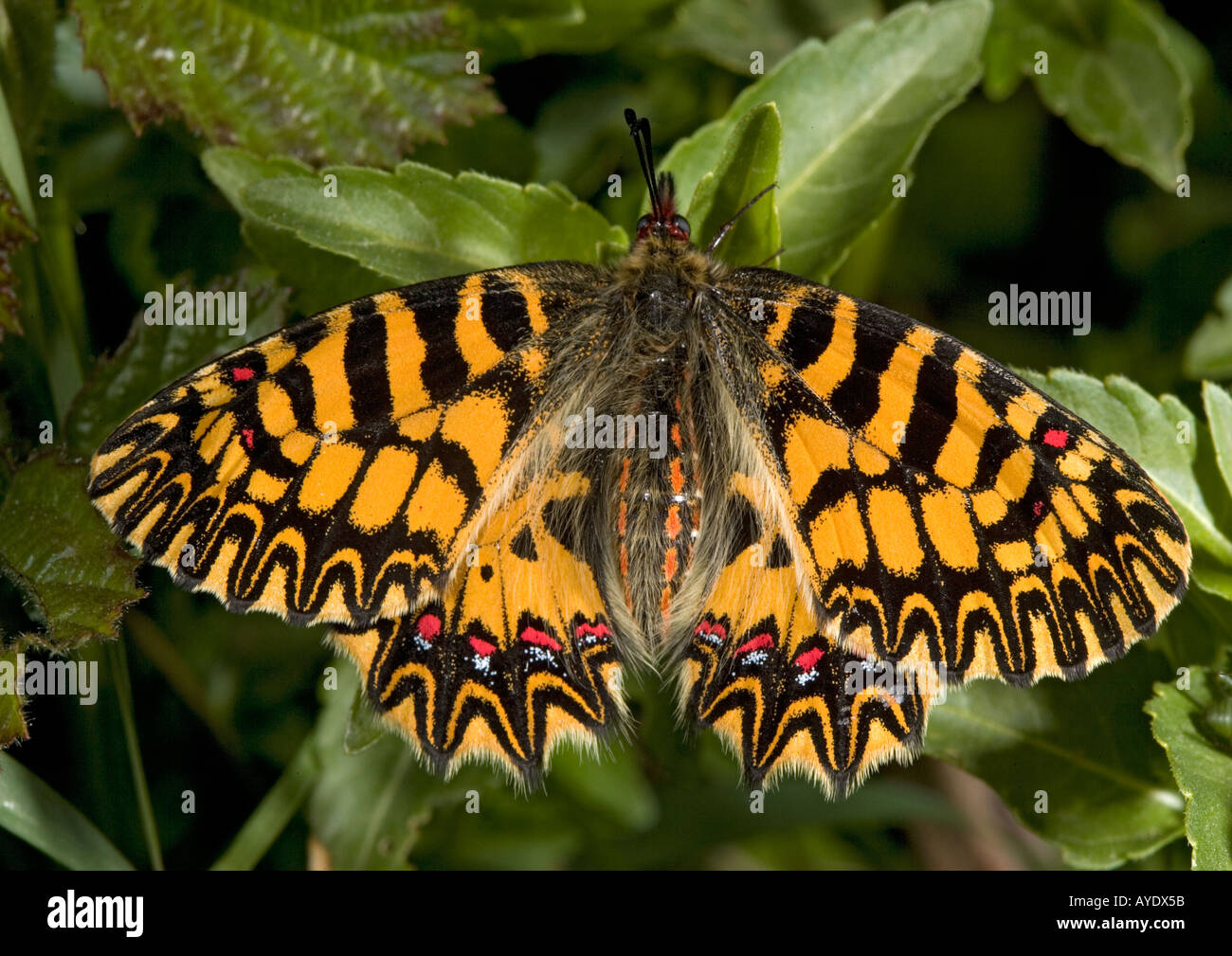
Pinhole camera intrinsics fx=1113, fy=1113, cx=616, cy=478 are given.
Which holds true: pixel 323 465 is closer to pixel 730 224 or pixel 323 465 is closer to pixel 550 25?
pixel 730 224

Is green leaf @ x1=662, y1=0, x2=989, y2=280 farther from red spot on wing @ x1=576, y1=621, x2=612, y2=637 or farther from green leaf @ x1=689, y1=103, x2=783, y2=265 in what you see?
red spot on wing @ x1=576, y1=621, x2=612, y2=637

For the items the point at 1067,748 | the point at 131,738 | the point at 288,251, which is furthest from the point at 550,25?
the point at 1067,748

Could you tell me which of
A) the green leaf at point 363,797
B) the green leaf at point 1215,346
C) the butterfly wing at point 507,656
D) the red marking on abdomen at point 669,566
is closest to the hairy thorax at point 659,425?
the red marking on abdomen at point 669,566

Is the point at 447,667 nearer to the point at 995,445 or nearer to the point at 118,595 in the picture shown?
the point at 118,595

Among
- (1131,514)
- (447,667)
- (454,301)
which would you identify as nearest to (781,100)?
(454,301)

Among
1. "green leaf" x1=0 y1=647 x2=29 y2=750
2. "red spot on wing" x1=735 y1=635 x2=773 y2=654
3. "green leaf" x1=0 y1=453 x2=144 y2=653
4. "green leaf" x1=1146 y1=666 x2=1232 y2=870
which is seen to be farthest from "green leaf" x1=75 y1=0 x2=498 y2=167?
"green leaf" x1=1146 y1=666 x2=1232 y2=870

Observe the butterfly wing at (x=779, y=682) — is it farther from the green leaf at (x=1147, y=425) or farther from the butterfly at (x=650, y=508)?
the green leaf at (x=1147, y=425)
